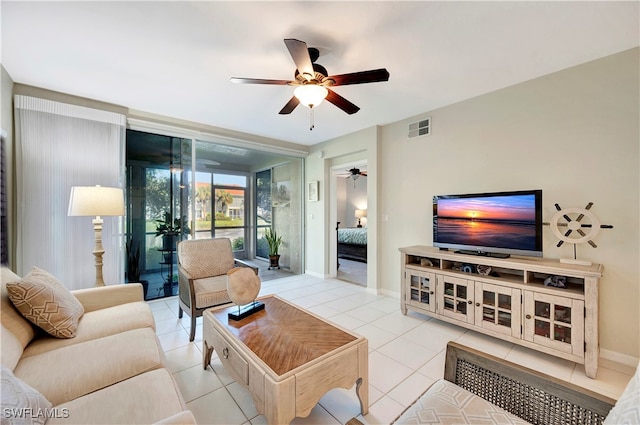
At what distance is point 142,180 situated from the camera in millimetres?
3564

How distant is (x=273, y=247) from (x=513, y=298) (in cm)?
423

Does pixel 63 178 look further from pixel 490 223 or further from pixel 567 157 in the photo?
pixel 567 157

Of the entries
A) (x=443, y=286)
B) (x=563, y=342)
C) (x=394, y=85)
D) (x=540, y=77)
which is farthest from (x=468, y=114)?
(x=563, y=342)

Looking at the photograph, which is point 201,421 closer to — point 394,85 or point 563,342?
point 563,342

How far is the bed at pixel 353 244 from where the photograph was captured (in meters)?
6.22

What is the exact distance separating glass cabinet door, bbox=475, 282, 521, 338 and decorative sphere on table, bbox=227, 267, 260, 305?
7.01 ft

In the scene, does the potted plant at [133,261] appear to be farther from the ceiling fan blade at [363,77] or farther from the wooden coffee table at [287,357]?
the ceiling fan blade at [363,77]

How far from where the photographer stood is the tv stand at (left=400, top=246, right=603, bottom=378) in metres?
1.99

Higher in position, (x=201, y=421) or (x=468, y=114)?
(x=468, y=114)

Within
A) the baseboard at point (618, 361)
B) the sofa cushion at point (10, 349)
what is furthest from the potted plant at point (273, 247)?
the baseboard at point (618, 361)

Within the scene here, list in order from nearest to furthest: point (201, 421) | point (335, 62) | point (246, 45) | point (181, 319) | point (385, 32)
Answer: point (201, 421) < point (385, 32) < point (246, 45) < point (335, 62) < point (181, 319)

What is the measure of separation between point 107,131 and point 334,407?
148 inches

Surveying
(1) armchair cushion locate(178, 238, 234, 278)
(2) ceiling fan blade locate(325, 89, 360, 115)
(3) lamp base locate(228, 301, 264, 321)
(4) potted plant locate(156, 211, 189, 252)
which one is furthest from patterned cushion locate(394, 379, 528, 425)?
(4) potted plant locate(156, 211, 189, 252)

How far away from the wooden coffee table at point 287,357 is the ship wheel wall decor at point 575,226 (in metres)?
2.05
